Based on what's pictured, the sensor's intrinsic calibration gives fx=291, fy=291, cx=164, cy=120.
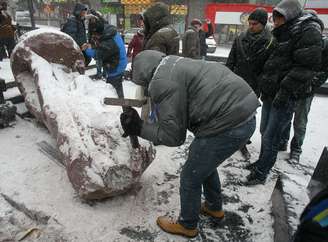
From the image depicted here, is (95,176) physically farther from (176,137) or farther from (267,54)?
(267,54)

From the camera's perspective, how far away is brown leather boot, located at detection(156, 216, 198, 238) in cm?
241

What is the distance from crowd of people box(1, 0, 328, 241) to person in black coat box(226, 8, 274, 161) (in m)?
0.01

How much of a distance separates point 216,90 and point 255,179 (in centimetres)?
162

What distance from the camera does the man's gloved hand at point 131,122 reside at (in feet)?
6.97

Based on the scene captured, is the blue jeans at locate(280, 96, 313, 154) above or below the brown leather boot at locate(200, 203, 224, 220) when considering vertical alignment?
above

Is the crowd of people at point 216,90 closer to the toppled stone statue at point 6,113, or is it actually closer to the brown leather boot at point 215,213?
the brown leather boot at point 215,213

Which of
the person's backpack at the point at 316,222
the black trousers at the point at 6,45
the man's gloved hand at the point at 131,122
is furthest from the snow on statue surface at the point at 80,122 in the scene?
the black trousers at the point at 6,45

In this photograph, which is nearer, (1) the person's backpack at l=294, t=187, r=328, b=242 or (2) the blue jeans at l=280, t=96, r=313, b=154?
(1) the person's backpack at l=294, t=187, r=328, b=242

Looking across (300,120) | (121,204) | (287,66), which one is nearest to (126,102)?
(121,204)

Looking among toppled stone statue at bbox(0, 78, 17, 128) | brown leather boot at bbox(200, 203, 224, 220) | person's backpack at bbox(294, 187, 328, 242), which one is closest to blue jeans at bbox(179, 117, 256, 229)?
brown leather boot at bbox(200, 203, 224, 220)

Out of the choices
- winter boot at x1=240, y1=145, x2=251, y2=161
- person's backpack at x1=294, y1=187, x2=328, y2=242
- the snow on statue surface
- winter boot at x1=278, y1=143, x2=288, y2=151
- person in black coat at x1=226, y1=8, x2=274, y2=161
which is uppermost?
person in black coat at x1=226, y1=8, x2=274, y2=161

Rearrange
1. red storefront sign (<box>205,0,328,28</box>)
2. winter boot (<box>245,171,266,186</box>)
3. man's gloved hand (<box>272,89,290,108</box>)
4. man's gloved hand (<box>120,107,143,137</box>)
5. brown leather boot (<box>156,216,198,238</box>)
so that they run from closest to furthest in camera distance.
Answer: man's gloved hand (<box>120,107,143,137</box>) → brown leather boot (<box>156,216,198,238</box>) → man's gloved hand (<box>272,89,290,108</box>) → winter boot (<box>245,171,266,186</box>) → red storefront sign (<box>205,0,328,28</box>)

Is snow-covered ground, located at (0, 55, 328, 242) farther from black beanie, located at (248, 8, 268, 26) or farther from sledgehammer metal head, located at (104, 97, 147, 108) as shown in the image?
black beanie, located at (248, 8, 268, 26)

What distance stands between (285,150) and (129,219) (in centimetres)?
246
